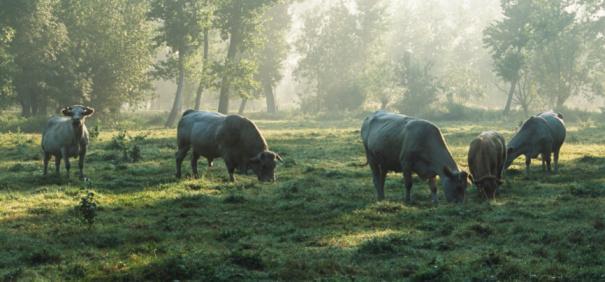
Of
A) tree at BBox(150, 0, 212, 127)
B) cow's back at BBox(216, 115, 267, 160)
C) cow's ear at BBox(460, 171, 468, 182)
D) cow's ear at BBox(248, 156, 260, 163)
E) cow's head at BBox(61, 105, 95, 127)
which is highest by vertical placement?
tree at BBox(150, 0, 212, 127)

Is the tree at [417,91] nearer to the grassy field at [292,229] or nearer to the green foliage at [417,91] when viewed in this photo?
the green foliage at [417,91]

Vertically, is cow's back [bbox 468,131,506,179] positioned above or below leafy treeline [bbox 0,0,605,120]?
below

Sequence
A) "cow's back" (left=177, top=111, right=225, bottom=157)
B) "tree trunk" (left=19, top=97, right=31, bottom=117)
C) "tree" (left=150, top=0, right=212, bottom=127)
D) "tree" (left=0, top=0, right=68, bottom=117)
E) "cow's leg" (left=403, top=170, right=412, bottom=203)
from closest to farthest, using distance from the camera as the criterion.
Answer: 1. "cow's leg" (left=403, top=170, right=412, bottom=203)
2. "cow's back" (left=177, top=111, right=225, bottom=157)
3. "tree" (left=0, top=0, right=68, bottom=117)
4. "tree" (left=150, top=0, right=212, bottom=127)
5. "tree trunk" (left=19, top=97, right=31, bottom=117)

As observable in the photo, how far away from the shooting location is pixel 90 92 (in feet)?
154

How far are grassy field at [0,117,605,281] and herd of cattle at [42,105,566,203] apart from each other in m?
0.63

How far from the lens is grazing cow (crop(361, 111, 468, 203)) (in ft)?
50.8

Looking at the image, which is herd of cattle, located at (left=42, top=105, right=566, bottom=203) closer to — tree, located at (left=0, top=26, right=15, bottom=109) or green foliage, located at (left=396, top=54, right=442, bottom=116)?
tree, located at (left=0, top=26, right=15, bottom=109)

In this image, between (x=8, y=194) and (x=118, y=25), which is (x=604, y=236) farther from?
(x=118, y=25)

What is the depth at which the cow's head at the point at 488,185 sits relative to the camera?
16.0m

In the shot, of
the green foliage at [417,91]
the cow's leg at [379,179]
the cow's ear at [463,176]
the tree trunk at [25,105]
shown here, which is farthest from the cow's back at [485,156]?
the green foliage at [417,91]

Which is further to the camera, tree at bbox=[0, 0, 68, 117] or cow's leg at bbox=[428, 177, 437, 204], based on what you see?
tree at bbox=[0, 0, 68, 117]

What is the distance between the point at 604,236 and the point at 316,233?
5.51 metres

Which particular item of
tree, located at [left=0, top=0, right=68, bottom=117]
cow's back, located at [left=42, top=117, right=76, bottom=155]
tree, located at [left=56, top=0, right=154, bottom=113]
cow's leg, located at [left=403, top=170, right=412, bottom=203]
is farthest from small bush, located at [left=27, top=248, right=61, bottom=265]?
tree, located at [left=56, top=0, right=154, bottom=113]

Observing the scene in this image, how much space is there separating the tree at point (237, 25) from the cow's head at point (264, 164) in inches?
1284
